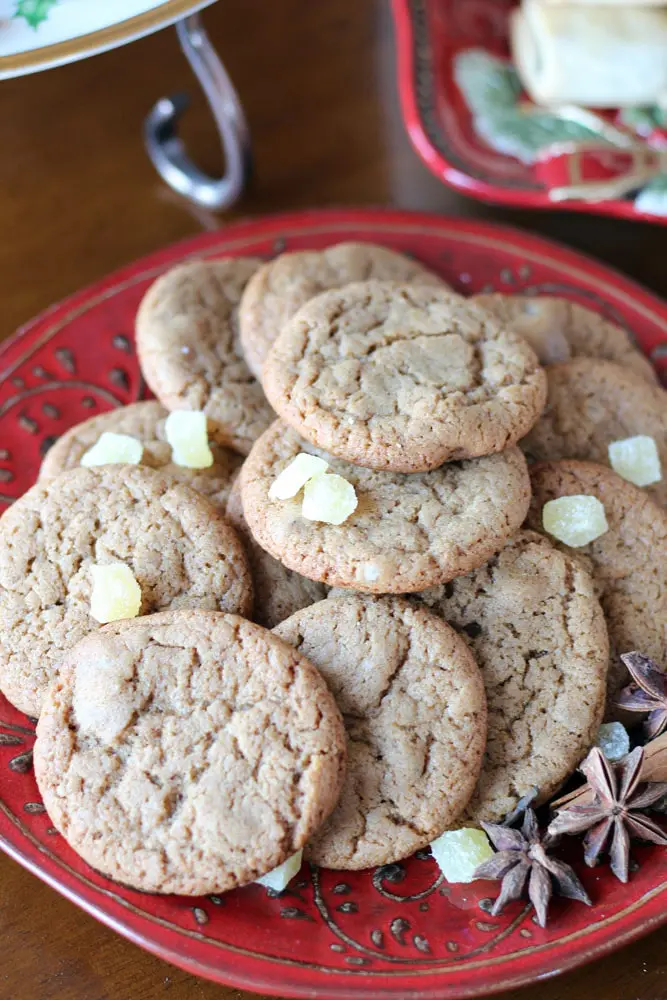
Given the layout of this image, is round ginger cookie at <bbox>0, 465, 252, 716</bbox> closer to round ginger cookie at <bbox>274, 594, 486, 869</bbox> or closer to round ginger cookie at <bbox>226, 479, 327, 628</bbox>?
round ginger cookie at <bbox>226, 479, 327, 628</bbox>

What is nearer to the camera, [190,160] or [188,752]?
[188,752]

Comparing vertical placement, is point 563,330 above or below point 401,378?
below

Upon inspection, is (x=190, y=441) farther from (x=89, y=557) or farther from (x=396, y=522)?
(x=396, y=522)

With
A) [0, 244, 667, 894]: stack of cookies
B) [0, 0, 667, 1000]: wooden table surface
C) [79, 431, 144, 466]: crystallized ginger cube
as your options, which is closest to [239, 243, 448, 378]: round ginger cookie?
[0, 244, 667, 894]: stack of cookies

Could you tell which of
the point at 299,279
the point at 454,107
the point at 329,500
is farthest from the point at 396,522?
the point at 454,107

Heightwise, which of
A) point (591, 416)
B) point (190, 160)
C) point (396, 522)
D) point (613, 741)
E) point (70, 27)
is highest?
point (70, 27)

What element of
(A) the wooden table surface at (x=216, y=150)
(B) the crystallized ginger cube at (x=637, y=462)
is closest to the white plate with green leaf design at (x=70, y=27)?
(A) the wooden table surface at (x=216, y=150)
